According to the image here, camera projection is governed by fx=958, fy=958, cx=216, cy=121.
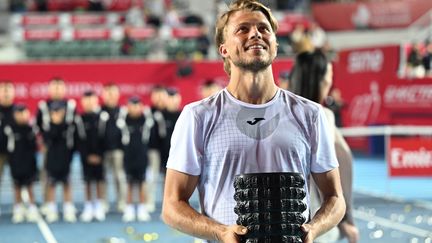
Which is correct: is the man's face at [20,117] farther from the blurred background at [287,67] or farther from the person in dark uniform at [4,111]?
the blurred background at [287,67]

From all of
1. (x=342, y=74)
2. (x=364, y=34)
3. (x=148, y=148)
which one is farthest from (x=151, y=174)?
(x=364, y=34)

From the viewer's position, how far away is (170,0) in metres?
33.8

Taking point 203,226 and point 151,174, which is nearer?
point 203,226

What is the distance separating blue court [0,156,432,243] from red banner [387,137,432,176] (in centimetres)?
47

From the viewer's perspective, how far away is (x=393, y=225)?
12.9 m

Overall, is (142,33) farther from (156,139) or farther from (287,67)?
(156,139)

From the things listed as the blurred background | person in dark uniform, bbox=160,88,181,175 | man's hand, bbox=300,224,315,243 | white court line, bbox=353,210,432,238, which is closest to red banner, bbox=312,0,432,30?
the blurred background

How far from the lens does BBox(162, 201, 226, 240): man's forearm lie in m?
3.43

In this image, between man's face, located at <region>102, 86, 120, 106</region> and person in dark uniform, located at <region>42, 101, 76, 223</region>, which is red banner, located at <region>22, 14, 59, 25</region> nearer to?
man's face, located at <region>102, 86, 120, 106</region>

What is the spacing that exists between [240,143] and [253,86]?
216mm

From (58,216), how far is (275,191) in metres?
11.9

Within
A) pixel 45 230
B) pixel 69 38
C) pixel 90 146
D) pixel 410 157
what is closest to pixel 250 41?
pixel 45 230

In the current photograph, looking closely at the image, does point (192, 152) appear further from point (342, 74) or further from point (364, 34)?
point (364, 34)

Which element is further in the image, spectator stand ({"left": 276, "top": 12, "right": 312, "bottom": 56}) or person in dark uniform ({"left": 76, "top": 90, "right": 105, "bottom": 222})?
spectator stand ({"left": 276, "top": 12, "right": 312, "bottom": 56})
